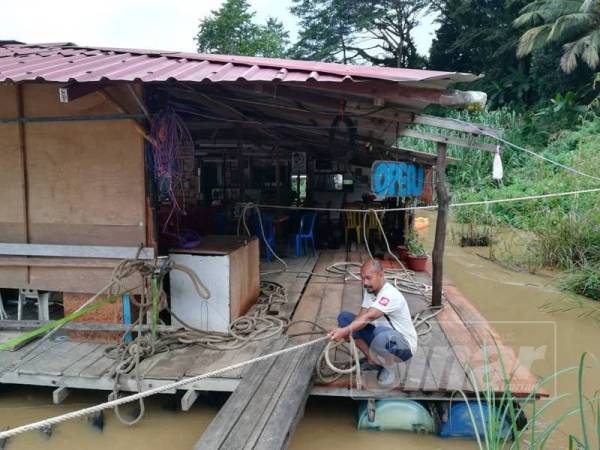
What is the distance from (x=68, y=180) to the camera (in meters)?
4.34

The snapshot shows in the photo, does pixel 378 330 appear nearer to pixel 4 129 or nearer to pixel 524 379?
pixel 524 379

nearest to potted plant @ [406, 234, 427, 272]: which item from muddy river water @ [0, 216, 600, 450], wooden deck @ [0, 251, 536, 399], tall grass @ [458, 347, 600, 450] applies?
muddy river water @ [0, 216, 600, 450]

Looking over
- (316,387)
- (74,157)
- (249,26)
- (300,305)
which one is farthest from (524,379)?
(249,26)

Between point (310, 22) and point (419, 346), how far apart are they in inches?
1117

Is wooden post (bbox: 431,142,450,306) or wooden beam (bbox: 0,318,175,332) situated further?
wooden post (bbox: 431,142,450,306)

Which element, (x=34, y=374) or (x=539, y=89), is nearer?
(x=34, y=374)

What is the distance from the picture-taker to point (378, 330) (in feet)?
11.2

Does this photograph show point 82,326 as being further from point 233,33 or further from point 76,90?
point 233,33

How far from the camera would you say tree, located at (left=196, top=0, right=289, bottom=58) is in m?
29.6

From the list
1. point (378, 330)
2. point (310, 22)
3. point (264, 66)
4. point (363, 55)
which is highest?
point (310, 22)

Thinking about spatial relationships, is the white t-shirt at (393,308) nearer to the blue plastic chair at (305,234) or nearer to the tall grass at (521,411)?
the tall grass at (521,411)

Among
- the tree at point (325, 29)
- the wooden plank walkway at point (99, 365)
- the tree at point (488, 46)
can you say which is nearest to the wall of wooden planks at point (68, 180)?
the wooden plank walkway at point (99, 365)

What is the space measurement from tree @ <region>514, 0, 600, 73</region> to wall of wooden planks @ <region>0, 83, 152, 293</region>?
17165mm

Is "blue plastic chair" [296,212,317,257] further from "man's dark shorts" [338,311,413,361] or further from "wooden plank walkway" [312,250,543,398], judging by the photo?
"man's dark shorts" [338,311,413,361]
